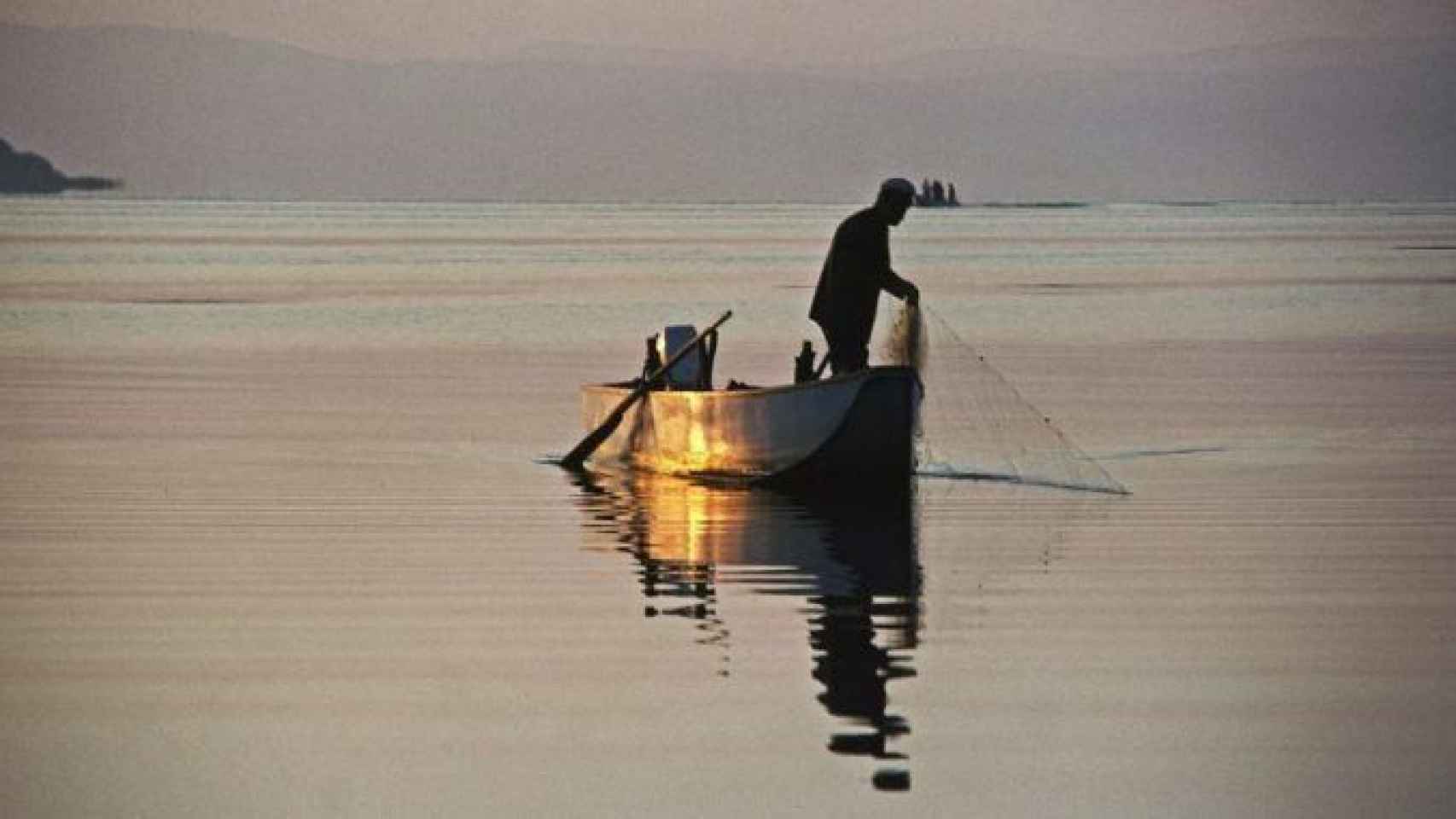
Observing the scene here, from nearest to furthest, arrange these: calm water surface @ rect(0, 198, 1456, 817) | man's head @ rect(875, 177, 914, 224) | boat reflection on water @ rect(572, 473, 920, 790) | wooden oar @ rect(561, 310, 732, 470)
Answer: calm water surface @ rect(0, 198, 1456, 817) → boat reflection on water @ rect(572, 473, 920, 790) → man's head @ rect(875, 177, 914, 224) → wooden oar @ rect(561, 310, 732, 470)

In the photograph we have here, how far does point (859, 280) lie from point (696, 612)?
245 inches

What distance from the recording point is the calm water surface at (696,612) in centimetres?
1250

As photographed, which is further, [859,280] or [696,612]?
[859,280]

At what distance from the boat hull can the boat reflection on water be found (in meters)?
0.18

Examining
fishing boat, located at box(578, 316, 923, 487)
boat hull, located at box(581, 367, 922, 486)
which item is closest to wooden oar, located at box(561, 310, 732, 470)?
fishing boat, located at box(578, 316, 923, 487)

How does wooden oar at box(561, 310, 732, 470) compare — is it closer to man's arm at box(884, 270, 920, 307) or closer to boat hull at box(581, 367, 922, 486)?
boat hull at box(581, 367, 922, 486)

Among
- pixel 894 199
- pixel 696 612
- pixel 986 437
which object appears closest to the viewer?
pixel 696 612

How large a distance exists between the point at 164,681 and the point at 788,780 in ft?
12.6

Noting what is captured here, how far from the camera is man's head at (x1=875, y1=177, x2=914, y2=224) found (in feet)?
73.9

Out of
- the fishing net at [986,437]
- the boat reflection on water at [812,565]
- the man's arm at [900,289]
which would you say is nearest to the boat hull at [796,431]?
the boat reflection on water at [812,565]

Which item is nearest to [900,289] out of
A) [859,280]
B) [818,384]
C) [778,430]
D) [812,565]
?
[859,280]

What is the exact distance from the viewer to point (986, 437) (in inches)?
1189

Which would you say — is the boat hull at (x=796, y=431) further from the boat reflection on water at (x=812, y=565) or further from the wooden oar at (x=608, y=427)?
the wooden oar at (x=608, y=427)

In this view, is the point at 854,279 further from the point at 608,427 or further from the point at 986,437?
the point at 986,437
